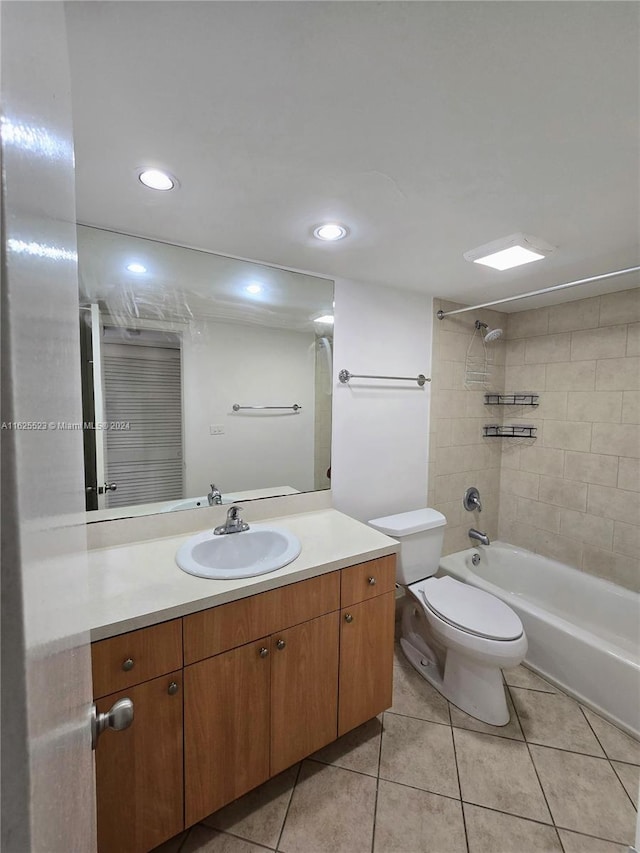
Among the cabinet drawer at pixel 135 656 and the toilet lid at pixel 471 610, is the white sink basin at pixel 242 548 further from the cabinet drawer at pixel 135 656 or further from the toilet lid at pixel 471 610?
the toilet lid at pixel 471 610

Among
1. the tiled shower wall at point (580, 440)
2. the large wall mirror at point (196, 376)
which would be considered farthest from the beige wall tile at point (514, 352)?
the large wall mirror at point (196, 376)

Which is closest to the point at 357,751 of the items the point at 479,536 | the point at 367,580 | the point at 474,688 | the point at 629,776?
the point at 474,688

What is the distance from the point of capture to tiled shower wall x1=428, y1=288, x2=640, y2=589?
7.13 ft

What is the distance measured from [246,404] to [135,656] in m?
1.10

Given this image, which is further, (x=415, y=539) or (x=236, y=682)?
(x=415, y=539)

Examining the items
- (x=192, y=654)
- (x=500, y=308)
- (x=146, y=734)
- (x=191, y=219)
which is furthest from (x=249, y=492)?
(x=500, y=308)

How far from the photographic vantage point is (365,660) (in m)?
1.45

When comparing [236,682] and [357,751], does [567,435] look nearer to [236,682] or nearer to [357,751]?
[357,751]

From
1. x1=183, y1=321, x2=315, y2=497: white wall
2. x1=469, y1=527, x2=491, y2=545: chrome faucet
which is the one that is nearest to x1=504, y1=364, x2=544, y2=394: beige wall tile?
x1=469, y1=527, x2=491, y2=545: chrome faucet

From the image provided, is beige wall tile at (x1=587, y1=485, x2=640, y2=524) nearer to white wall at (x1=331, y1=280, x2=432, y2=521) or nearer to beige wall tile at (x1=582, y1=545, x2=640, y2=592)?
beige wall tile at (x1=582, y1=545, x2=640, y2=592)

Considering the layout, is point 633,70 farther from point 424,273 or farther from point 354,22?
point 424,273

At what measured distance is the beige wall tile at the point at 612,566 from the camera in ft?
7.00

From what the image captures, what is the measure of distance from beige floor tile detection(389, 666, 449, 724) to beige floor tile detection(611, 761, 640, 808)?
0.67m

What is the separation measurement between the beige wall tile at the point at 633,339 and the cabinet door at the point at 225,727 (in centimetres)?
262
